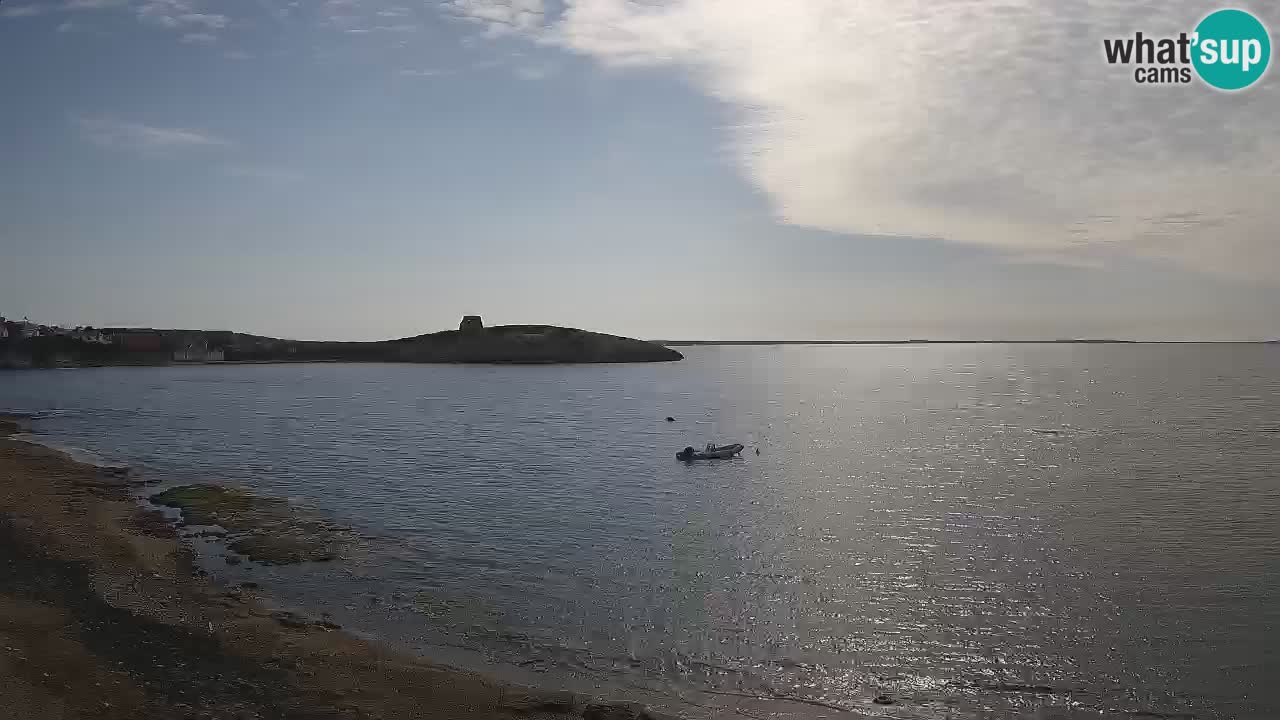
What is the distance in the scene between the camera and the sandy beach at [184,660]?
15492mm

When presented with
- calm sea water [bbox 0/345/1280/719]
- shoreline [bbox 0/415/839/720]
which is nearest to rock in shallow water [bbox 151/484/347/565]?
calm sea water [bbox 0/345/1280/719]

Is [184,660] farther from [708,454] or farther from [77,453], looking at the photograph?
[77,453]

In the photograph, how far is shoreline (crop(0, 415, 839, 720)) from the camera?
1554 centimetres

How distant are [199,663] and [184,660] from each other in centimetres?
40

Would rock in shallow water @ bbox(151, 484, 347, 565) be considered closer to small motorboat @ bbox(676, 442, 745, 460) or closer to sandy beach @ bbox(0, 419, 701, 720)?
sandy beach @ bbox(0, 419, 701, 720)

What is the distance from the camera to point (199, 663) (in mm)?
17328

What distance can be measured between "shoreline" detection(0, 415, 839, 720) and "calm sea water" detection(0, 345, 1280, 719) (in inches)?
61.0

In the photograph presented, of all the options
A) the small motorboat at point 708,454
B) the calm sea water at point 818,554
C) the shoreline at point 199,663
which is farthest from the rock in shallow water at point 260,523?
the small motorboat at point 708,454

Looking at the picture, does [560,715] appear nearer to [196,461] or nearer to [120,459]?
[196,461]

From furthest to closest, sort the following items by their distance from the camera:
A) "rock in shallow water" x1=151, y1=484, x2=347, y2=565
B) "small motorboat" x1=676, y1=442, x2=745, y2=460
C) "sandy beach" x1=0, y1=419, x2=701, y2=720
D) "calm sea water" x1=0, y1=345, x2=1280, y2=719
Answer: "small motorboat" x1=676, y1=442, x2=745, y2=460, "rock in shallow water" x1=151, y1=484, x2=347, y2=565, "calm sea water" x1=0, y1=345, x2=1280, y2=719, "sandy beach" x1=0, y1=419, x2=701, y2=720

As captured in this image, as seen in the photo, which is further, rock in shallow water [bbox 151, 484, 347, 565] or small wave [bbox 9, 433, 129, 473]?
small wave [bbox 9, 433, 129, 473]

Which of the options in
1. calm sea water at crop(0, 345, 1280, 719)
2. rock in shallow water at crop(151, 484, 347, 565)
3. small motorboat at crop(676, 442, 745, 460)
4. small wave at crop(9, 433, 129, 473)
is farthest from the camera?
small motorboat at crop(676, 442, 745, 460)

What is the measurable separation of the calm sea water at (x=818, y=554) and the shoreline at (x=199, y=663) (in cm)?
155

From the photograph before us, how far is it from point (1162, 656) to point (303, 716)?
2071 centimetres
